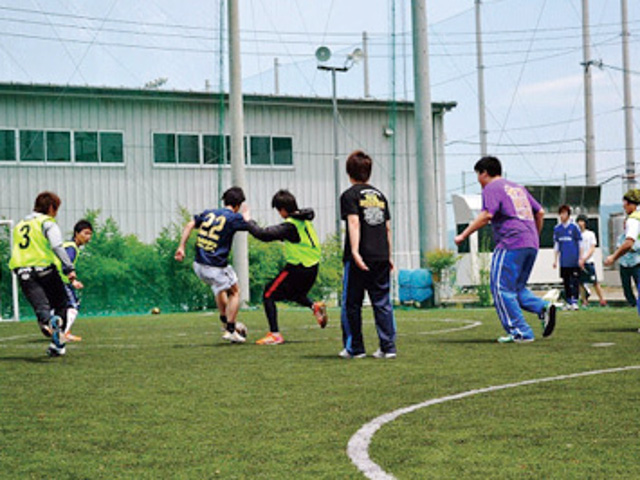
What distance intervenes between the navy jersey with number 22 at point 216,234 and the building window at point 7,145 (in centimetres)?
1435

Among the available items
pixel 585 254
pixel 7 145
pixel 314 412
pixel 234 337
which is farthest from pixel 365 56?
pixel 314 412

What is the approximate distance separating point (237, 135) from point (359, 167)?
14.8 metres

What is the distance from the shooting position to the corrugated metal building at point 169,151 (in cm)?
2511

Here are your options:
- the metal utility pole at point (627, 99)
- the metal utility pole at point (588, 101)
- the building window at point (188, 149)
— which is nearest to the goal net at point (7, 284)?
the building window at point (188, 149)

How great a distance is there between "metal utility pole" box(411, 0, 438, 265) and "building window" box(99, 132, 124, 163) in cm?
800

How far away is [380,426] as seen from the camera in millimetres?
5625

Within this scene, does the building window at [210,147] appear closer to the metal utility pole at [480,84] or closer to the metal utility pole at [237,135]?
the metal utility pole at [237,135]

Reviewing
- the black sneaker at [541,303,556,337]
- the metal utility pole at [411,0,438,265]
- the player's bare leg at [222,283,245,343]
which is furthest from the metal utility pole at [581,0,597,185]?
the black sneaker at [541,303,556,337]

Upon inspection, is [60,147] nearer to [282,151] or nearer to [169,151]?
[169,151]

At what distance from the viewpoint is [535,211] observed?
11008 mm

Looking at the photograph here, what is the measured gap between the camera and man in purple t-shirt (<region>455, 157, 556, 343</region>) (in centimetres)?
1067

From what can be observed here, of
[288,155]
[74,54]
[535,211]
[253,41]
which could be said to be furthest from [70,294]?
[288,155]

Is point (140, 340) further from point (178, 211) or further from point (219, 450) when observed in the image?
point (178, 211)

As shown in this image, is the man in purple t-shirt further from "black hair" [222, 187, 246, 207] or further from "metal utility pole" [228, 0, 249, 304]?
"metal utility pole" [228, 0, 249, 304]
